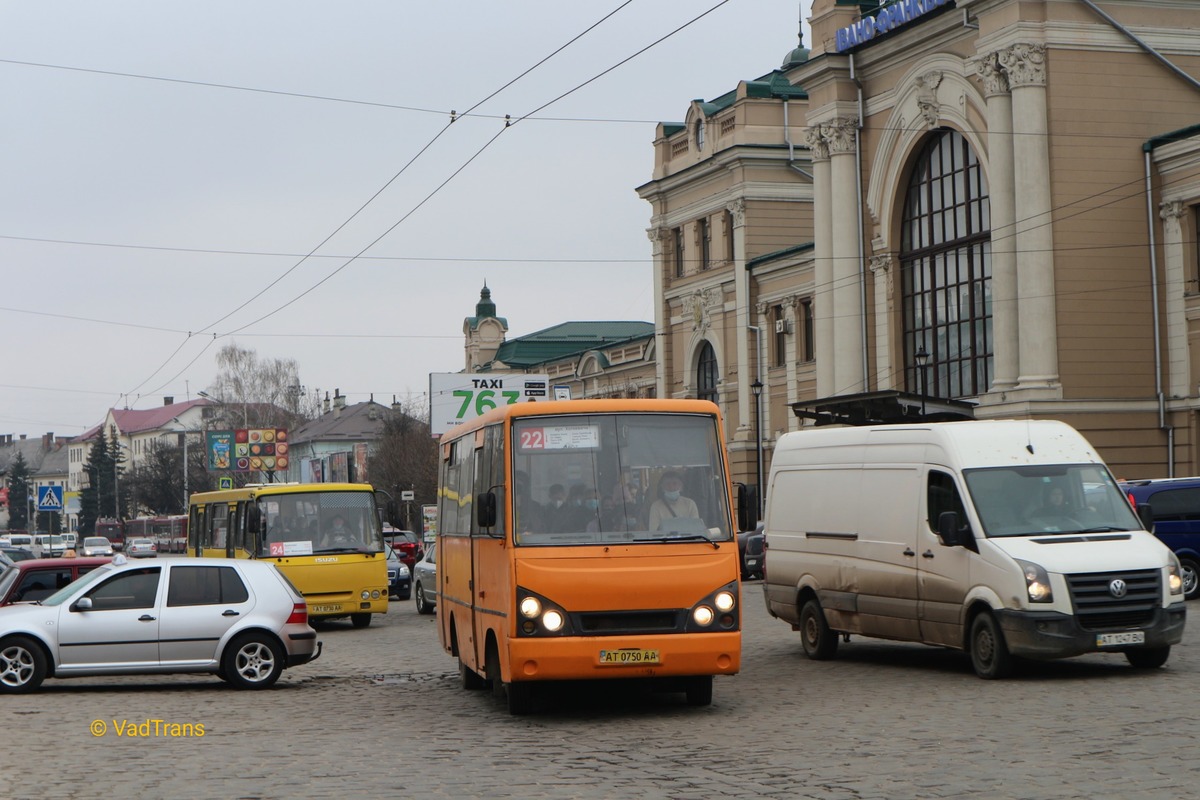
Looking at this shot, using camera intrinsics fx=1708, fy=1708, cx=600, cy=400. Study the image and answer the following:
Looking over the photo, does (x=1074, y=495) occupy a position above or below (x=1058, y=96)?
below

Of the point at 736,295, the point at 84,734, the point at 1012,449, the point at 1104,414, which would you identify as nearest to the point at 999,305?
the point at 1104,414

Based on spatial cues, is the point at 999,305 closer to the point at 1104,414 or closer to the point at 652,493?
the point at 1104,414

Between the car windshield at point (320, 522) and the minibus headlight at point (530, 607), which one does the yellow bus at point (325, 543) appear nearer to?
the car windshield at point (320, 522)

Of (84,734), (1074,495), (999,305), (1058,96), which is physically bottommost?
(84,734)

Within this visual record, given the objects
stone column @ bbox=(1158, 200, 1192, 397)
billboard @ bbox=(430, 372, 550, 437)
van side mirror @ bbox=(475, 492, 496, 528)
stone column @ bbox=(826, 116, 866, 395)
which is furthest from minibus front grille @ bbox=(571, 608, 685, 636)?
stone column @ bbox=(826, 116, 866, 395)

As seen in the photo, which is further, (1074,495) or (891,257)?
(891,257)

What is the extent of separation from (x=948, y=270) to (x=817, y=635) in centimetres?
3241

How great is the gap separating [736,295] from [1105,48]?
21.7 m

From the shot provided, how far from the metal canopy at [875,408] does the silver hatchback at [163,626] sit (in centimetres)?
1796

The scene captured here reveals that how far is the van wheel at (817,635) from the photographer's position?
18.7 meters

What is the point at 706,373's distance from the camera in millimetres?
67562

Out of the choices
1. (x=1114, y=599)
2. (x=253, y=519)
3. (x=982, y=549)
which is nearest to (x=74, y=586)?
(x=982, y=549)

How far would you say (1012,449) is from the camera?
1655 cm

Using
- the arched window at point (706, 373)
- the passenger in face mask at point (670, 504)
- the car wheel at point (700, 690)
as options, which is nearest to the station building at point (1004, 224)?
the arched window at point (706, 373)
